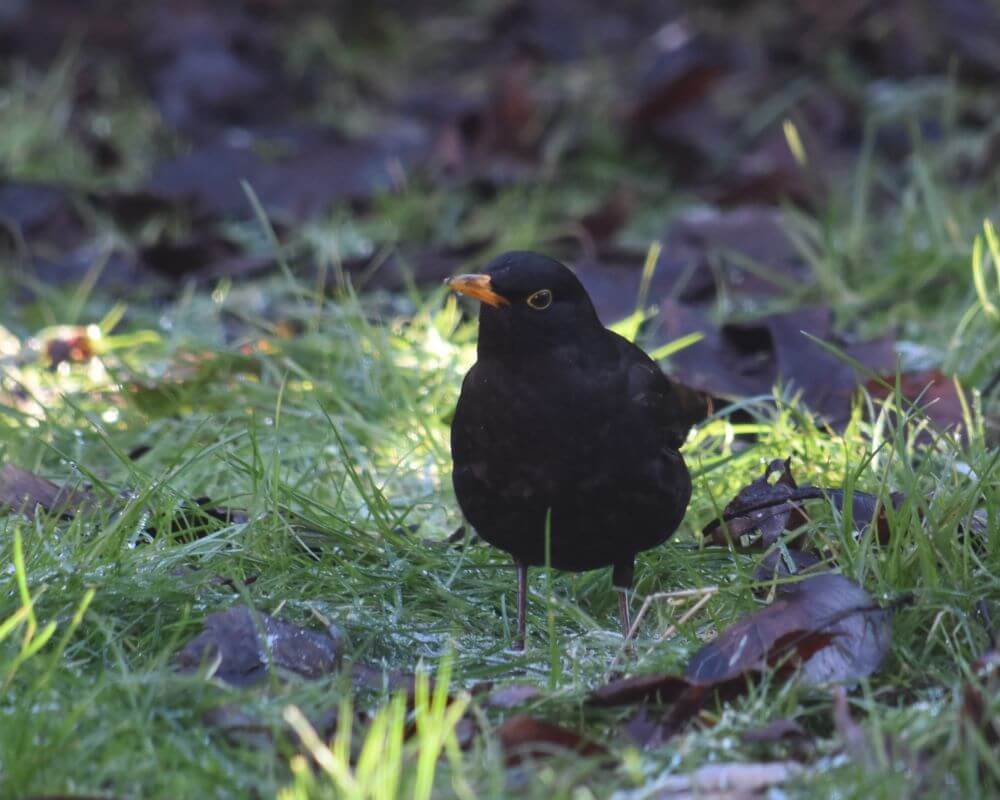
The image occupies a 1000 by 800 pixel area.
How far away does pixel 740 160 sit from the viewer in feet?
21.0

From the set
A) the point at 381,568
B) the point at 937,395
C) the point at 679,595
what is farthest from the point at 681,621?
the point at 937,395

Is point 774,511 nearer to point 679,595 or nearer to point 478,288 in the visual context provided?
point 679,595

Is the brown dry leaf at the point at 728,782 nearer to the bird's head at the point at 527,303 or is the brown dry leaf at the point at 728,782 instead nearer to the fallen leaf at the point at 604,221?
the bird's head at the point at 527,303

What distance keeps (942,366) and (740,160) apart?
2577 millimetres

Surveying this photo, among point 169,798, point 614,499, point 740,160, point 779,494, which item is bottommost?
point 740,160

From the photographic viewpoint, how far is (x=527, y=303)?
9.43 feet

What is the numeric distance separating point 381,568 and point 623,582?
1.59 ft

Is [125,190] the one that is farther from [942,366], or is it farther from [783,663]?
[783,663]

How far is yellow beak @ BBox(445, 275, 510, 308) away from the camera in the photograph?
9.23 ft

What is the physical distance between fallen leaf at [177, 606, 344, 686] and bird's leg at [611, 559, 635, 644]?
2.02ft

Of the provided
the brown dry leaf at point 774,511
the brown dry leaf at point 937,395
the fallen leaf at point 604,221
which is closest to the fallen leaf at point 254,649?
the brown dry leaf at point 774,511

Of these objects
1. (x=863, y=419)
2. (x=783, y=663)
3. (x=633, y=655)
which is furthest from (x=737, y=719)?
(x=863, y=419)

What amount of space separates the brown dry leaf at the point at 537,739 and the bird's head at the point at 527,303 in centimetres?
88

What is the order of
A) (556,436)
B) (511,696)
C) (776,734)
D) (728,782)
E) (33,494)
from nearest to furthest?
(728,782), (776,734), (511,696), (556,436), (33,494)
